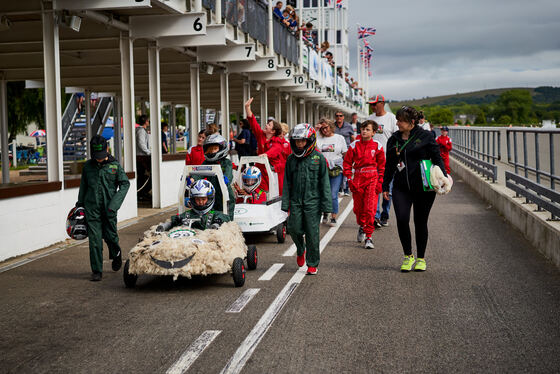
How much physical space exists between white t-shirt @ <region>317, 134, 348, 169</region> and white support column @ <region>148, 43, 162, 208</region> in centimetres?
517

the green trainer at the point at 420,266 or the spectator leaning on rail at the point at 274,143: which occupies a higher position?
the spectator leaning on rail at the point at 274,143

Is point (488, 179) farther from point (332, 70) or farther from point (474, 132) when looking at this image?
point (332, 70)

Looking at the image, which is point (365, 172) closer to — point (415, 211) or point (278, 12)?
point (415, 211)

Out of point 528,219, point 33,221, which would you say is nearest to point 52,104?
point 33,221

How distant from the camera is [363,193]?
11680 millimetres

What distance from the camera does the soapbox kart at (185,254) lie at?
791 cm

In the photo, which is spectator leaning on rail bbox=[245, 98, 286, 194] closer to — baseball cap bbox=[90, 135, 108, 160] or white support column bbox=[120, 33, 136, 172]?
white support column bbox=[120, 33, 136, 172]

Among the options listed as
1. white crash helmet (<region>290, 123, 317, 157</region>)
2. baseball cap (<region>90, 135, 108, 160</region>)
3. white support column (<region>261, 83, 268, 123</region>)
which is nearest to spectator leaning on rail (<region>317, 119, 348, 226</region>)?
white crash helmet (<region>290, 123, 317, 157</region>)

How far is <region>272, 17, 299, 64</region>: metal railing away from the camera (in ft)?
90.5

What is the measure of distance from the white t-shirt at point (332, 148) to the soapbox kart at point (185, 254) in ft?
18.8

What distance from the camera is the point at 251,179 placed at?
40.5ft

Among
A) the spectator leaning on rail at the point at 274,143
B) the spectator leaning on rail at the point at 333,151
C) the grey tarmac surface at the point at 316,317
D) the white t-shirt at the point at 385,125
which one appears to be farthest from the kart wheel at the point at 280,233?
the white t-shirt at the point at 385,125

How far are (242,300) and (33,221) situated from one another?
5192 mm

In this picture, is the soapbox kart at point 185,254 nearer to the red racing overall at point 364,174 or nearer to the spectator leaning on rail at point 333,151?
the red racing overall at point 364,174
